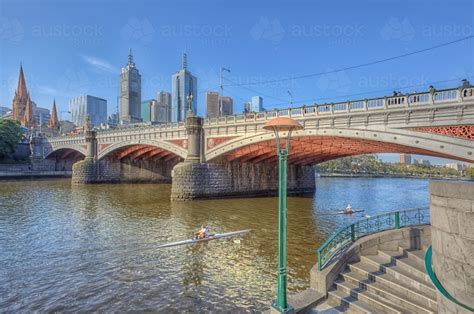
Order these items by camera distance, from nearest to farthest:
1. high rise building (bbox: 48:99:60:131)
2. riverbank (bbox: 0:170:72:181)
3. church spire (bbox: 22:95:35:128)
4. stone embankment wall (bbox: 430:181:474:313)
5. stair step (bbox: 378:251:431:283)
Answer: stone embankment wall (bbox: 430:181:474:313), stair step (bbox: 378:251:431:283), riverbank (bbox: 0:170:72:181), church spire (bbox: 22:95:35:128), high rise building (bbox: 48:99:60:131)

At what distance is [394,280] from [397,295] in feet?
2.05

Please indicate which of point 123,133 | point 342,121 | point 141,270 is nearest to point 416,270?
point 141,270

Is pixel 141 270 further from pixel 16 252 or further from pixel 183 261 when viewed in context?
pixel 16 252

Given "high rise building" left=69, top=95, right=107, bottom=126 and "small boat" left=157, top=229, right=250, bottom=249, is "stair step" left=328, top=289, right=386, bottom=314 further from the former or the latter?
"high rise building" left=69, top=95, right=107, bottom=126

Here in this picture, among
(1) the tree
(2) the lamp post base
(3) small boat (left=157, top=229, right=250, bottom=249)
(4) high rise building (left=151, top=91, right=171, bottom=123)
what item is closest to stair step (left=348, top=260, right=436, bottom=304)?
(2) the lamp post base

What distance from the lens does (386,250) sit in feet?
30.1

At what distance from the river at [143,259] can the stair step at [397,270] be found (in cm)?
283

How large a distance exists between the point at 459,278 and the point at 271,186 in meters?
32.1

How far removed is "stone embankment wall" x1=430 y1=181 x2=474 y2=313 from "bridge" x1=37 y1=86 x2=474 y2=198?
13.7m

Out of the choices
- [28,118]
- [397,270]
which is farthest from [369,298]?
[28,118]

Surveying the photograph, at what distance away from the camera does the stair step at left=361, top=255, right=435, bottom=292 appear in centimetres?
714

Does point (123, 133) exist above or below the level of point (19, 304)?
above

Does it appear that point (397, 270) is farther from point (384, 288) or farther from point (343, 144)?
point (343, 144)

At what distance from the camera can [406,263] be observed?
26.2 ft
